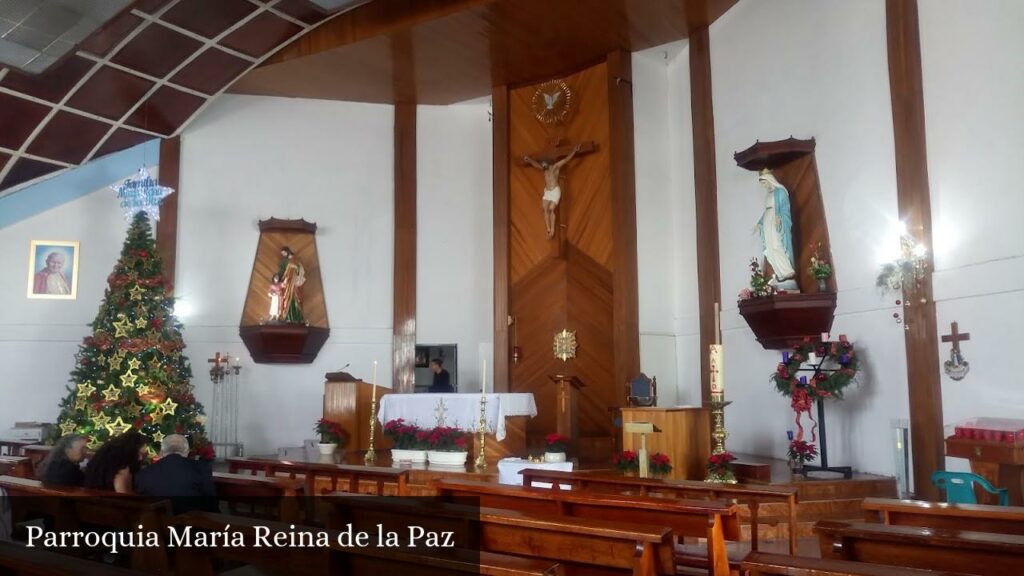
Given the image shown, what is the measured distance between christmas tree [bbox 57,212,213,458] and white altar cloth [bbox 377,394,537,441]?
2024 millimetres

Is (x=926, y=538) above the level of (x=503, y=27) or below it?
below

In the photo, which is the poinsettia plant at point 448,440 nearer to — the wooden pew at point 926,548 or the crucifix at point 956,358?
the crucifix at point 956,358

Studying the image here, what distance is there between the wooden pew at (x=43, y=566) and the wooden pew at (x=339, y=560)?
0.55 metres

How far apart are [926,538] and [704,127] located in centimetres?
750

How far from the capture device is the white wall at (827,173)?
7.25 m

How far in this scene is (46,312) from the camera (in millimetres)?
10031

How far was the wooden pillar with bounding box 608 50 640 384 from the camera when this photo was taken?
992 cm

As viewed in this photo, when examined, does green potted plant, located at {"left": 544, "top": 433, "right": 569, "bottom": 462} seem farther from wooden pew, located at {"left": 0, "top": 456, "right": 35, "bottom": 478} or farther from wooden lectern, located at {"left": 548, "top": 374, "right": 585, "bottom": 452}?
wooden pew, located at {"left": 0, "top": 456, "right": 35, "bottom": 478}

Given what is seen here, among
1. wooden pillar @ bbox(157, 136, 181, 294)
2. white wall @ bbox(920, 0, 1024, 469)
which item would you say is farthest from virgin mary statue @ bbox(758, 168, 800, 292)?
wooden pillar @ bbox(157, 136, 181, 294)

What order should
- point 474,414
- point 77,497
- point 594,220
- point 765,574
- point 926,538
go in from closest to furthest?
point 765,574 < point 926,538 < point 77,497 < point 474,414 < point 594,220

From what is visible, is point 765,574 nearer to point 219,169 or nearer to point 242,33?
point 242,33

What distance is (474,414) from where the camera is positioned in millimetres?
8195

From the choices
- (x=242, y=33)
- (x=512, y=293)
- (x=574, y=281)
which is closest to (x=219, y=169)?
(x=242, y=33)

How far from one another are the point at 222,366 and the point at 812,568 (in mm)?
9386
